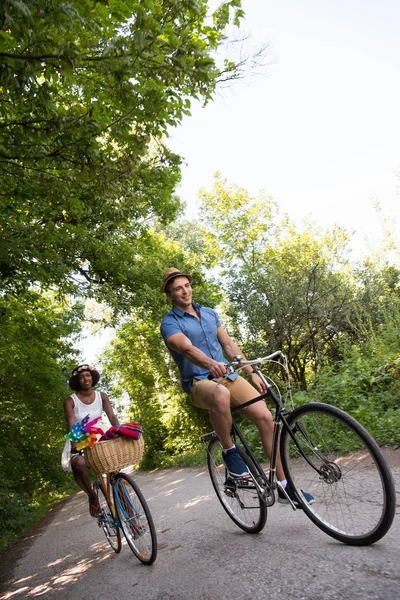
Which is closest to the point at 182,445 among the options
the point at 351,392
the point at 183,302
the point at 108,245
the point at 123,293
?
the point at 123,293

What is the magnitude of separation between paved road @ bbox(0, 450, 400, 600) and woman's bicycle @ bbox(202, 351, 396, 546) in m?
0.15

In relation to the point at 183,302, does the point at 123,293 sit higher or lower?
higher

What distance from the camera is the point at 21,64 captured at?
380 centimetres

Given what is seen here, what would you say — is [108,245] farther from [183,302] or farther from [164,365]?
[164,365]

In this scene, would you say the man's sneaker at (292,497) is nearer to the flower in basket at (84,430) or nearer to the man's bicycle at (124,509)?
the man's bicycle at (124,509)

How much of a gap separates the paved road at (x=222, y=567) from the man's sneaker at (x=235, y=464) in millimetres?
518

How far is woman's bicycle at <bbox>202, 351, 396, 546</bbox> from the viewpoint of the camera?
120 inches

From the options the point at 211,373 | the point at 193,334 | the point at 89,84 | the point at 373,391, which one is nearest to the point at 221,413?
the point at 211,373

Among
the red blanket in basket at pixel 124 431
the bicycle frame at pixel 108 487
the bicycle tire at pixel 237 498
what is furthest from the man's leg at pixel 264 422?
the bicycle frame at pixel 108 487

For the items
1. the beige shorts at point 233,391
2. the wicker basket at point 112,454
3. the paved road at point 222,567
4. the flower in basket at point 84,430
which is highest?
the flower in basket at point 84,430

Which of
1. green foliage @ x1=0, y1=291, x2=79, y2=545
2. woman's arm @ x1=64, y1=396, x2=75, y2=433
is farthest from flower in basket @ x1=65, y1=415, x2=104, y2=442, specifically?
green foliage @ x1=0, y1=291, x2=79, y2=545

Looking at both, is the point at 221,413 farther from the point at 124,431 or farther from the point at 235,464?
the point at 124,431

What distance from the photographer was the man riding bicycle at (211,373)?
3871 mm

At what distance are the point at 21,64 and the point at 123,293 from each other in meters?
9.86
